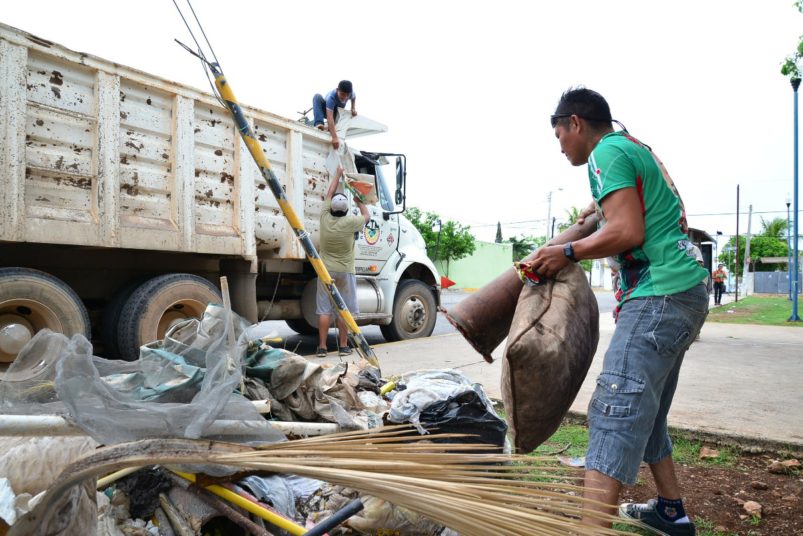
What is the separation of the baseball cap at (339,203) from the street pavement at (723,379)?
1.68m

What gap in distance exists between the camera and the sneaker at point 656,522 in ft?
7.36

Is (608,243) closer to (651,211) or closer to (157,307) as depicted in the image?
(651,211)

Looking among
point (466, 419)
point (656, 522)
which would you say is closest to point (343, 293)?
point (466, 419)

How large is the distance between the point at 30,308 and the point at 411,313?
4.97 metres

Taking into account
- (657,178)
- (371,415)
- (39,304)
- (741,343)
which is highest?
(657,178)

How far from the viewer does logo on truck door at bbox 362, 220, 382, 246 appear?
24.8 feet

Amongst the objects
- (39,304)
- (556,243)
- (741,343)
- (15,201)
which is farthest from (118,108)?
(741,343)

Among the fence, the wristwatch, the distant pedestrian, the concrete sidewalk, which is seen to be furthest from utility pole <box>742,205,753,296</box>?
the wristwatch

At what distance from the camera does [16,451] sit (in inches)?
72.9

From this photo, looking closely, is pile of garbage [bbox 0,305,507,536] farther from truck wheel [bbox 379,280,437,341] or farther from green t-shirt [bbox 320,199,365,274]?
truck wheel [bbox 379,280,437,341]

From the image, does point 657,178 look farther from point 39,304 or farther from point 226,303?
point 39,304

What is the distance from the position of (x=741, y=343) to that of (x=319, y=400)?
7.82m

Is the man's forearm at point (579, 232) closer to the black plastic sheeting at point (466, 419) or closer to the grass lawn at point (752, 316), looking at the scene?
the black plastic sheeting at point (466, 419)

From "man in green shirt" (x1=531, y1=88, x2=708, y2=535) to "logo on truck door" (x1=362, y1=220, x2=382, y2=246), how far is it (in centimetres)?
551
